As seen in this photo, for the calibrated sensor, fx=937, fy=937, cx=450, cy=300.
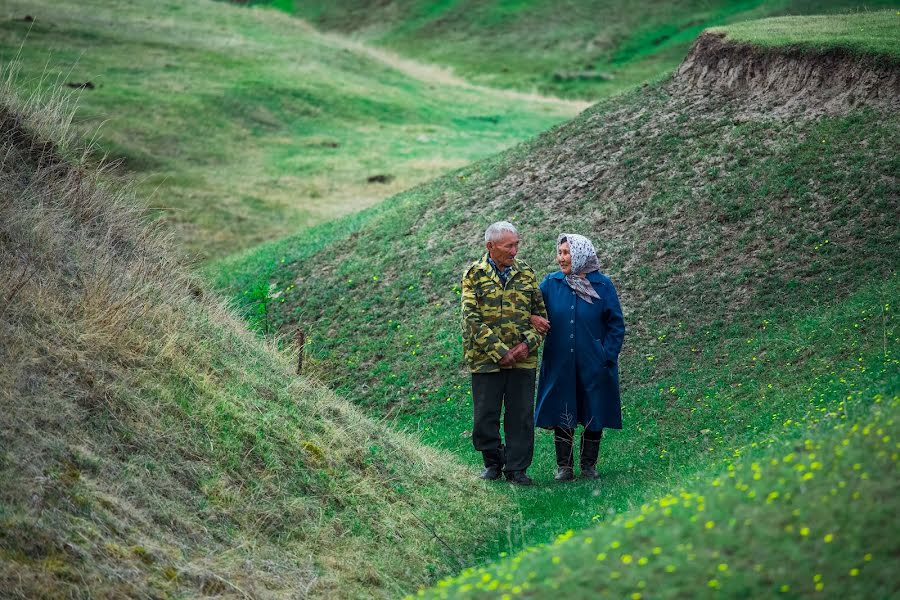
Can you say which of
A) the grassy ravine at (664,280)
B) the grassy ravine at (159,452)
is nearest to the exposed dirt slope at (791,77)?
the grassy ravine at (664,280)

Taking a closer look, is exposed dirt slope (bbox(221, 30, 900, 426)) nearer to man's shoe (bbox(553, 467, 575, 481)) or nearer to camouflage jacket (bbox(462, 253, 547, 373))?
man's shoe (bbox(553, 467, 575, 481))

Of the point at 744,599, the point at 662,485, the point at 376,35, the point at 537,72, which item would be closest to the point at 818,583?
the point at 744,599

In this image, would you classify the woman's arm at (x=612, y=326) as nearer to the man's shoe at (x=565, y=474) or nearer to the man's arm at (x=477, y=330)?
the man's arm at (x=477, y=330)

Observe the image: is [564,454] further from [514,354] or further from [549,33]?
[549,33]

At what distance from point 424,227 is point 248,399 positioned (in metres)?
10.1

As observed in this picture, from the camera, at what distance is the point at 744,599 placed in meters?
4.52

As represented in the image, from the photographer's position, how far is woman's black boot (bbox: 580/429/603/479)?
30.2 feet

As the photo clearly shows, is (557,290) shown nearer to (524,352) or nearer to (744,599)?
(524,352)

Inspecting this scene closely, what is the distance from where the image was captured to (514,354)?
8727 mm

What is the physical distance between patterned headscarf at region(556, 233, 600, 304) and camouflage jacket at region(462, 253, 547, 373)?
44 cm

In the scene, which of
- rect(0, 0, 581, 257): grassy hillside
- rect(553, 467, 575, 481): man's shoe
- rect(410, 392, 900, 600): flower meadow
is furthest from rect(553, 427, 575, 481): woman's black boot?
rect(0, 0, 581, 257): grassy hillside

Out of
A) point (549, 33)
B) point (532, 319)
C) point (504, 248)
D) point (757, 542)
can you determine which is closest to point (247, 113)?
point (549, 33)

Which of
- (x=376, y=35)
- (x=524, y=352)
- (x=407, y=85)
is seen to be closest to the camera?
(x=524, y=352)

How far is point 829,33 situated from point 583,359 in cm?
1017
